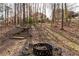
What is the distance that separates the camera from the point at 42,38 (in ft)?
4.55

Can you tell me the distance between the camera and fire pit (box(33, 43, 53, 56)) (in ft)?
4.53

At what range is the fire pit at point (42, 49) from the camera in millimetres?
1380

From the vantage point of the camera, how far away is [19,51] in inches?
54.4

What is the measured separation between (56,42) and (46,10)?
0.84ft

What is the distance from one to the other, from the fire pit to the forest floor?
1.2 inches

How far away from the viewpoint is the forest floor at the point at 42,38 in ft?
4.53

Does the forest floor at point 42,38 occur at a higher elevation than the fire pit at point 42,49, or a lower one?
higher

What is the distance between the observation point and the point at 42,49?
54.5 inches

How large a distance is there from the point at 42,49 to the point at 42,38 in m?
0.08

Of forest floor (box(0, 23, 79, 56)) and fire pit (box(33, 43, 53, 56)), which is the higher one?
forest floor (box(0, 23, 79, 56))

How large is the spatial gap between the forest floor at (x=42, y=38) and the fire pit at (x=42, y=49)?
30mm

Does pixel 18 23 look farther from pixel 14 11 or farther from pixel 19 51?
pixel 19 51

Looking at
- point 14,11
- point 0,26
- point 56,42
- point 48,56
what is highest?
point 14,11

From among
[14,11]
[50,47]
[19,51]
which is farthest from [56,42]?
[14,11]
